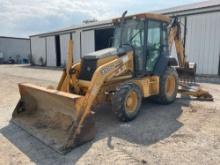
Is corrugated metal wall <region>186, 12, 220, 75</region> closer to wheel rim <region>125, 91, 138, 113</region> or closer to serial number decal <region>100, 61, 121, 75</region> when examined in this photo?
wheel rim <region>125, 91, 138, 113</region>

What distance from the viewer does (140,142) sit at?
3885mm

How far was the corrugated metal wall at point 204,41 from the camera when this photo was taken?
11406mm

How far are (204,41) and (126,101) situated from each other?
902 cm

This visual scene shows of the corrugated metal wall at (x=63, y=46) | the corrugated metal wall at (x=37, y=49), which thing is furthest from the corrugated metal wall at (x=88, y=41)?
the corrugated metal wall at (x=37, y=49)

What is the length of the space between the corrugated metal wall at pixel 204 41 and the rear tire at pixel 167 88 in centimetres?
637

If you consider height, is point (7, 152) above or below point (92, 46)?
below

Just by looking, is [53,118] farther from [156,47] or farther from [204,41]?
[204,41]

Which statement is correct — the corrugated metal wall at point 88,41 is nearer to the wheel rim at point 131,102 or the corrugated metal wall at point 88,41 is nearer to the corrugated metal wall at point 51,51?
the corrugated metal wall at point 51,51

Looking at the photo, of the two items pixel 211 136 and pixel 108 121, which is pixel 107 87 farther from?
pixel 211 136

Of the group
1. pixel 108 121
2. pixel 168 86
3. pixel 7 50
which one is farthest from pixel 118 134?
pixel 7 50

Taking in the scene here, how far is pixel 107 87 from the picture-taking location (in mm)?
5129

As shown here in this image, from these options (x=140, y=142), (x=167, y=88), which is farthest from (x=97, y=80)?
(x=167, y=88)

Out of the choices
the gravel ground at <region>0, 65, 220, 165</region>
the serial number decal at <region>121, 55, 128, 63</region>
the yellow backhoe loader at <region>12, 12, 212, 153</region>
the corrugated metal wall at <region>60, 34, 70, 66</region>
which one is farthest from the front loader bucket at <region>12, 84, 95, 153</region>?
the corrugated metal wall at <region>60, 34, 70, 66</region>

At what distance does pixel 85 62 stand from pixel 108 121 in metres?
1.44
